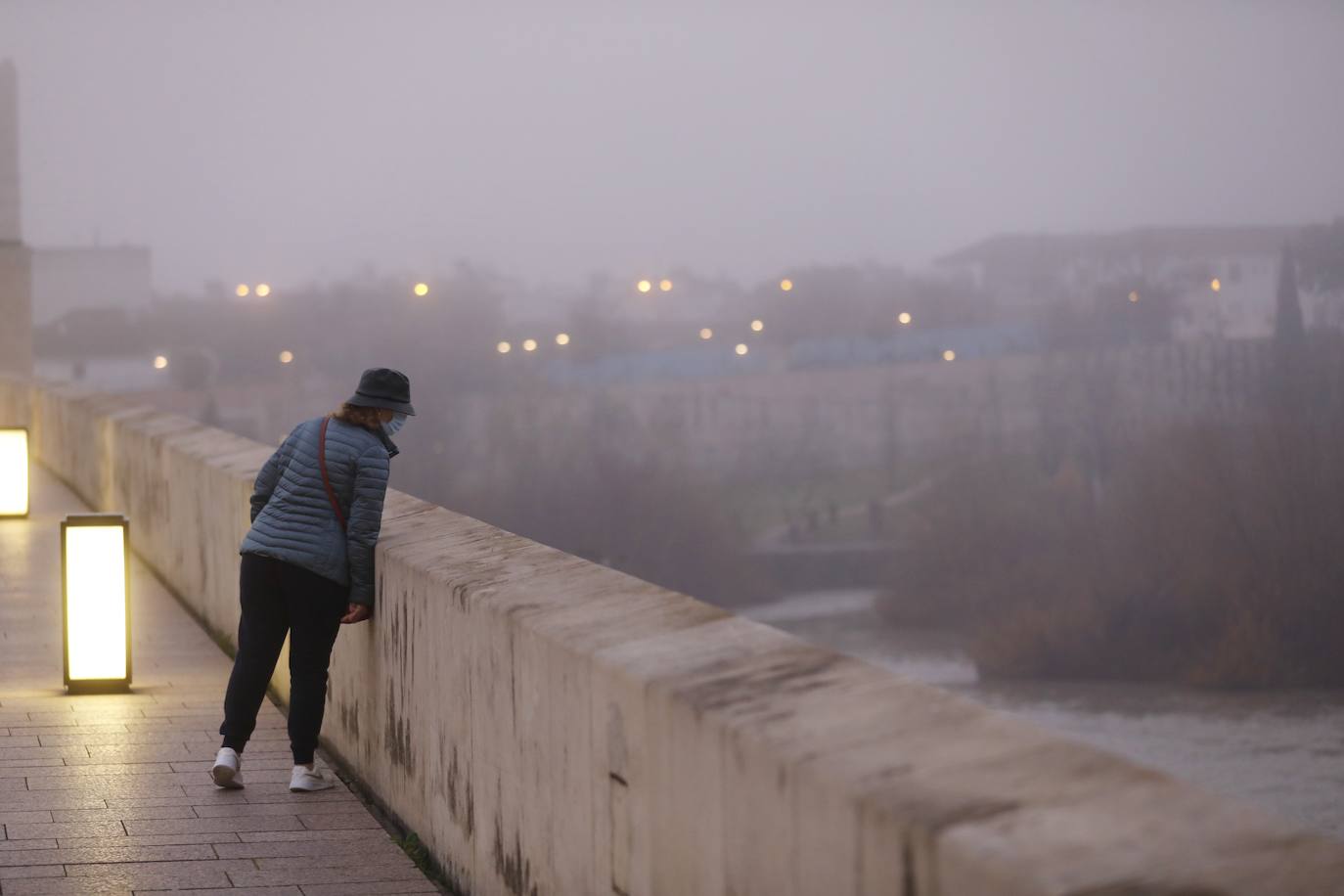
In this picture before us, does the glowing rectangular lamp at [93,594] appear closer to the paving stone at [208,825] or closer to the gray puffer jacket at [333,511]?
the gray puffer jacket at [333,511]

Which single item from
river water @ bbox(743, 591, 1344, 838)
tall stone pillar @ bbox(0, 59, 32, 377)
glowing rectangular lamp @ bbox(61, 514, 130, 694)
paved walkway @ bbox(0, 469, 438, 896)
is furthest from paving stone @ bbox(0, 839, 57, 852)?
river water @ bbox(743, 591, 1344, 838)

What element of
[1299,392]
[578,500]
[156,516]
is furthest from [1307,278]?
[156,516]

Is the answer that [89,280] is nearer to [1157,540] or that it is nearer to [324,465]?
[1157,540]

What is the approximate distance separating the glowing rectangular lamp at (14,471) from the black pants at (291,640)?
29.3 feet

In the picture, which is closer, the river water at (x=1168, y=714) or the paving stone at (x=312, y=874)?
the paving stone at (x=312, y=874)

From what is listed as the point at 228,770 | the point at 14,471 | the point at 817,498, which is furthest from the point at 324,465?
the point at 817,498

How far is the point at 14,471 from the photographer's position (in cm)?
1438

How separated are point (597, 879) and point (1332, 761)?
9346cm

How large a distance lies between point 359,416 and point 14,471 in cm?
953

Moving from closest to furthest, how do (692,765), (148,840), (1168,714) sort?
(692,765), (148,840), (1168,714)

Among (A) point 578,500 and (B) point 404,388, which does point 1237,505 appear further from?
(B) point 404,388

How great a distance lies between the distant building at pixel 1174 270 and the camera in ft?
506

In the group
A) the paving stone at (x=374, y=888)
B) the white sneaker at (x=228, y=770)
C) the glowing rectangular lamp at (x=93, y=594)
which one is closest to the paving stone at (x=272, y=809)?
the white sneaker at (x=228, y=770)

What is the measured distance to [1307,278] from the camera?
6033 inches
